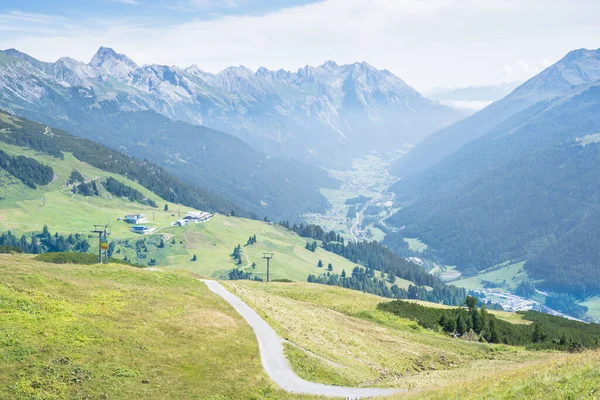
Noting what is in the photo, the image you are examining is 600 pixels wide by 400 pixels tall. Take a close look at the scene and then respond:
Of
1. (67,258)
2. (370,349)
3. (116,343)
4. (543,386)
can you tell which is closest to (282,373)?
(116,343)

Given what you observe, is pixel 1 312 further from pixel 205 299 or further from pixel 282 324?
pixel 282 324

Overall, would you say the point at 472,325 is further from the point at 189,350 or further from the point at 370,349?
the point at 189,350

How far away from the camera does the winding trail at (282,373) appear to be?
4522 centimetres

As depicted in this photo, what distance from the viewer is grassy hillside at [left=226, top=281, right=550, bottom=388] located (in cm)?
5275

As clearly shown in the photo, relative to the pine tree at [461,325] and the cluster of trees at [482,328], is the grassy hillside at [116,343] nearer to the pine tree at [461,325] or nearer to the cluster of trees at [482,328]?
the cluster of trees at [482,328]

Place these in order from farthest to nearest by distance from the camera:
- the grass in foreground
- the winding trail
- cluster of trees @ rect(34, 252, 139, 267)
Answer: cluster of trees @ rect(34, 252, 139, 267)
the winding trail
the grass in foreground

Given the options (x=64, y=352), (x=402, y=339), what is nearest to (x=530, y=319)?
(x=402, y=339)

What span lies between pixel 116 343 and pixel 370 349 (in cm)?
3180

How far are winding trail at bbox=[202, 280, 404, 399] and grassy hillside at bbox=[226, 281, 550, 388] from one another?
131cm

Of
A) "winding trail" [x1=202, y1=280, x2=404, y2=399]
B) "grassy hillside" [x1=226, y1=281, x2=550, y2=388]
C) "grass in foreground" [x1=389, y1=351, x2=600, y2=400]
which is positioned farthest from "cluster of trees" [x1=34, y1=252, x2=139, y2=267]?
"grass in foreground" [x1=389, y1=351, x2=600, y2=400]

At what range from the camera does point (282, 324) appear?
6481cm

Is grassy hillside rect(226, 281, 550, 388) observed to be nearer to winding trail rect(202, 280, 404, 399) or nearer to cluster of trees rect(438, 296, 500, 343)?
winding trail rect(202, 280, 404, 399)

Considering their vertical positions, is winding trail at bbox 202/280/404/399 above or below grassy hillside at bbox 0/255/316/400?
below

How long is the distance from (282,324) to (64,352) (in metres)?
28.3
